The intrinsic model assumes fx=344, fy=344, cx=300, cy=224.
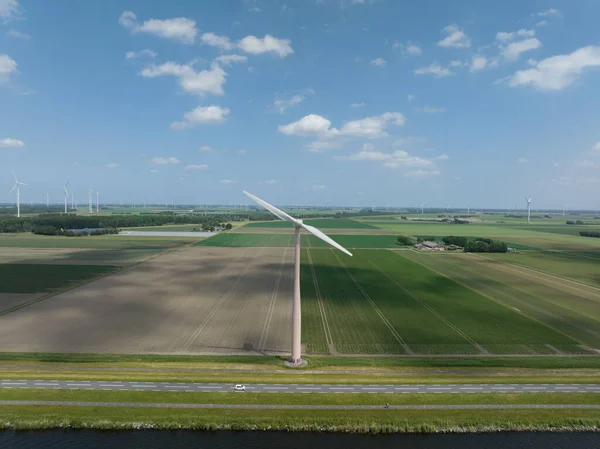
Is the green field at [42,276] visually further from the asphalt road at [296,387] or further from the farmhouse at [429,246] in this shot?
the farmhouse at [429,246]

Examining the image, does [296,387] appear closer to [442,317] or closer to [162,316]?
[162,316]

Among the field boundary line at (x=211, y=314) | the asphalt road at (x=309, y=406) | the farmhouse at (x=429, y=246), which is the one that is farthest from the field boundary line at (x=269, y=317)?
the farmhouse at (x=429, y=246)

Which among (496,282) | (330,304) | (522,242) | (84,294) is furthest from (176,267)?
(522,242)

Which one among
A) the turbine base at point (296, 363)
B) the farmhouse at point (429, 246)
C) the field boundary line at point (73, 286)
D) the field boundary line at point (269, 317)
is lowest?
the turbine base at point (296, 363)

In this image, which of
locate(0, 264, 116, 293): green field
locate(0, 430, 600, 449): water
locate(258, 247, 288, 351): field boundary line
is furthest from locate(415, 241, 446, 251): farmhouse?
locate(0, 430, 600, 449): water

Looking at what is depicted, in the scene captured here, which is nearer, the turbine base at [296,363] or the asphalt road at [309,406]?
the asphalt road at [309,406]

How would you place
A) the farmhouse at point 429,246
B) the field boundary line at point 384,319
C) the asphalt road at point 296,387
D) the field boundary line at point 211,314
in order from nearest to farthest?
the asphalt road at point 296,387
the field boundary line at point 384,319
the field boundary line at point 211,314
the farmhouse at point 429,246

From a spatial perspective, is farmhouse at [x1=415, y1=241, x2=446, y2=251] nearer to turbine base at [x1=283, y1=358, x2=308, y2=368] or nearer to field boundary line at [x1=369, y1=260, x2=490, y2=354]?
field boundary line at [x1=369, y1=260, x2=490, y2=354]
